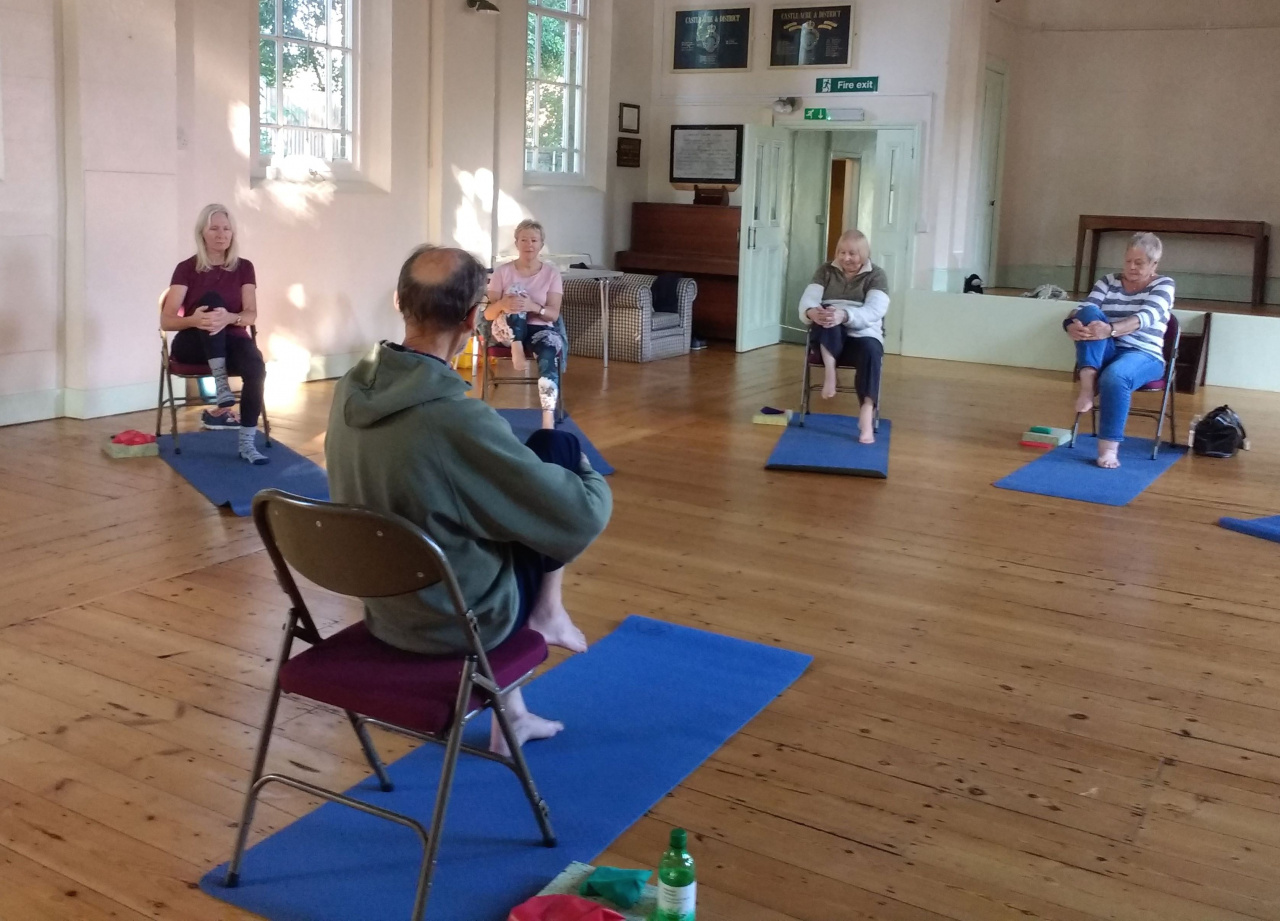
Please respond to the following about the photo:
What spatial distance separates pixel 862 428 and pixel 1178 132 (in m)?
7.25

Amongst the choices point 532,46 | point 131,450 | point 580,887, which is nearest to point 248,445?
point 131,450

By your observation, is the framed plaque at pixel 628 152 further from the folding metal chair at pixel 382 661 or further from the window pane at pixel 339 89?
the folding metal chair at pixel 382 661

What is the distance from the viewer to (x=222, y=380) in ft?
18.6

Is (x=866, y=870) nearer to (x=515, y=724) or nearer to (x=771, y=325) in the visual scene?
(x=515, y=724)

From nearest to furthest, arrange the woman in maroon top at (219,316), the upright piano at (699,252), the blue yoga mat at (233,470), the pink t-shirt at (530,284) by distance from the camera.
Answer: the blue yoga mat at (233,470), the woman in maroon top at (219,316), the pink t-shirt at (530,284), the upright piano at (699,252)

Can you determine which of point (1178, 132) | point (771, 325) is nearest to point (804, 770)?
point (771, 325)

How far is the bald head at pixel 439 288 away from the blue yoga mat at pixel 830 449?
12.1 ft

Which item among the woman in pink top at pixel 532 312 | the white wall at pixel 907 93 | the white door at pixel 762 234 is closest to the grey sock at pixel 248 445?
the woman in pink top at pixel 532 312

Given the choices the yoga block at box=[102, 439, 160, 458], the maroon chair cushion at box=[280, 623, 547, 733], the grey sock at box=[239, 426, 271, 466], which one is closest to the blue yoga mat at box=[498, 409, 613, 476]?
the grey sock at box=[239, 426, 271, 466]

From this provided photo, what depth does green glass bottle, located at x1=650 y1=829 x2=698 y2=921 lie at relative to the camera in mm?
2088

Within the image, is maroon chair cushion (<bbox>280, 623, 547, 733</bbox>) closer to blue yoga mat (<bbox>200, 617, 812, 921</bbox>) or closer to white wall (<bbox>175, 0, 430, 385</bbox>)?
blue yoga mat (<bbox>200, 617, 812, 921</bbox>)

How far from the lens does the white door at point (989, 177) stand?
1169 cm

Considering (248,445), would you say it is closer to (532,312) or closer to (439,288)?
(532,312)

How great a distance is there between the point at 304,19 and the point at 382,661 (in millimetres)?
6514
